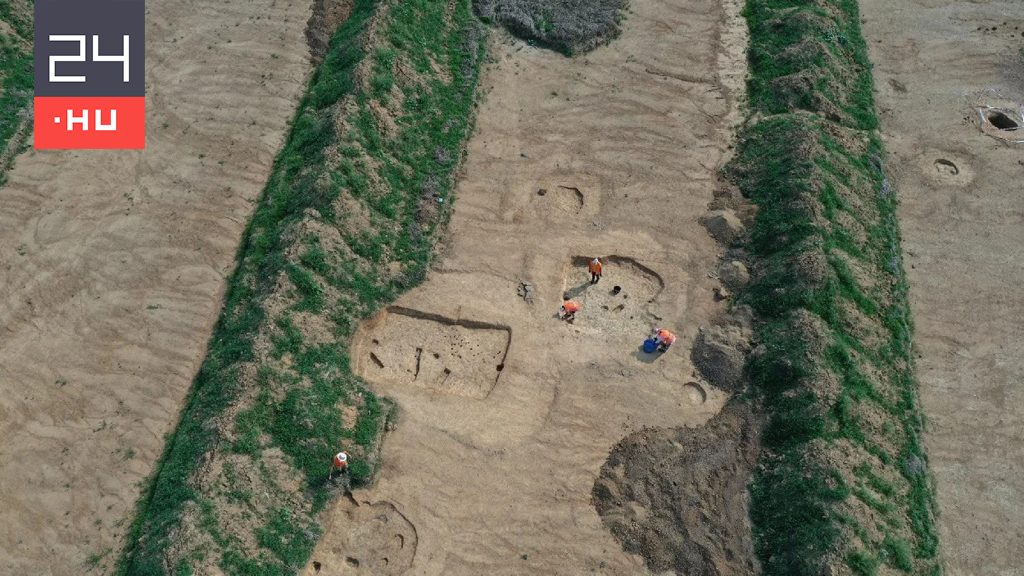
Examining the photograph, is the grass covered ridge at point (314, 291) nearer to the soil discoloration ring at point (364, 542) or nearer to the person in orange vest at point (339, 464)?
the person in orange vest at point (339, 464)

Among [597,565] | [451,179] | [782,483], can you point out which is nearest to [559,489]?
[597,565]

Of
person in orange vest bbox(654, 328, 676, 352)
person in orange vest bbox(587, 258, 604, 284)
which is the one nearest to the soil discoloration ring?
person in orange vest bbox(654, 328, 676, 352)

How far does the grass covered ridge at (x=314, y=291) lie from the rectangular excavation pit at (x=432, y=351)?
85 cm

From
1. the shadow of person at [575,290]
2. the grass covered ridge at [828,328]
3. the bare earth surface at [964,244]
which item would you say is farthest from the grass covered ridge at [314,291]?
the bare earth surface at [964,244]

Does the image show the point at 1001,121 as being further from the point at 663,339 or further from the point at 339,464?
the point at 339,464

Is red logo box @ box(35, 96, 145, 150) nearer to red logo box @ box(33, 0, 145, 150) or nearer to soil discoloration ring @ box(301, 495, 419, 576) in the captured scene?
red logo box @ box(33, 0, 145, 150)

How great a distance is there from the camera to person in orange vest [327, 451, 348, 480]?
973 inches

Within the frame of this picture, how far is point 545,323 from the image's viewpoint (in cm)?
2977

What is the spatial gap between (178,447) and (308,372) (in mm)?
4806

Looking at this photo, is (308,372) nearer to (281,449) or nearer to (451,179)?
(281,449)

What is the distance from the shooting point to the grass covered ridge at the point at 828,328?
24453 mm

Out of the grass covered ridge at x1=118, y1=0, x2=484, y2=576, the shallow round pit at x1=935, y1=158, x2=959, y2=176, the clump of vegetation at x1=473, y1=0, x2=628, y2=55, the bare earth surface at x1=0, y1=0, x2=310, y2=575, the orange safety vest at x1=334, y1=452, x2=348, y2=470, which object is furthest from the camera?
the clump of vegetation at x1=473, y1=0, x2=628, y2=55

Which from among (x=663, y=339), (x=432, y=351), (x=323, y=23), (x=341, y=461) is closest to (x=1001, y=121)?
(x=663, y=339)

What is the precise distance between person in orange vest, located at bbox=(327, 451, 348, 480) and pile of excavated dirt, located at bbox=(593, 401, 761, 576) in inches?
328
